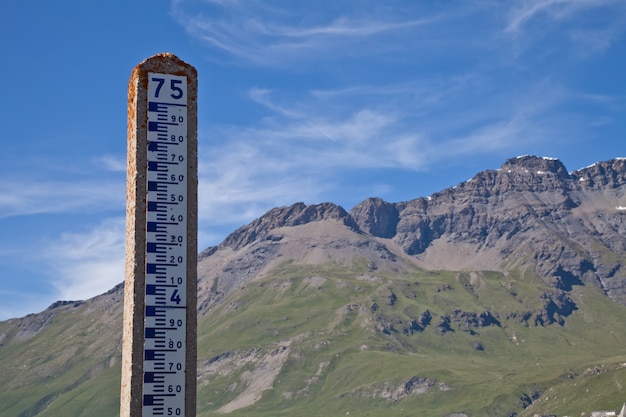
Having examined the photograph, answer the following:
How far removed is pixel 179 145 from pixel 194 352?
373 centimetres

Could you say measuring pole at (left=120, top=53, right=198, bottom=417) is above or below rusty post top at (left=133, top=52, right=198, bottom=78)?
below

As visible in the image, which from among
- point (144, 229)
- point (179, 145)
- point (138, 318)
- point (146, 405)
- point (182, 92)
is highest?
point (182, 92)

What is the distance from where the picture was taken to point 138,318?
15.6m

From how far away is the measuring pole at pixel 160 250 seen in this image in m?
15.6

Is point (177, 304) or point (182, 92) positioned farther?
point (182, 92)

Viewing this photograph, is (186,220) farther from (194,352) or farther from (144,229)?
(194,352)

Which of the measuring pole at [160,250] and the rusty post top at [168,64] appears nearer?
the measuring pole at [160,250]

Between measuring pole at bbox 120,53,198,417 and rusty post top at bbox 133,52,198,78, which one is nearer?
measuring pole at bbox 120,53,198,417

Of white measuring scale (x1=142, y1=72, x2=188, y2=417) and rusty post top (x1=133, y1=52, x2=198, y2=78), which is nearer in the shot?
white measuring scale (x1=142, y1=72, x2=188, y2=417)

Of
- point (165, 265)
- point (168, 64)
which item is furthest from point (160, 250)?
point (168, 64)

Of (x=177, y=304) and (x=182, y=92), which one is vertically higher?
(x=182, y=92)

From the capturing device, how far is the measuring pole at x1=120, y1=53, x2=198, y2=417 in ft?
51.2

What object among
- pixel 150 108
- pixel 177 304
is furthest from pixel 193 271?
pixel 150 108

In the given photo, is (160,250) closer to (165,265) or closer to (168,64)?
(165,265)
